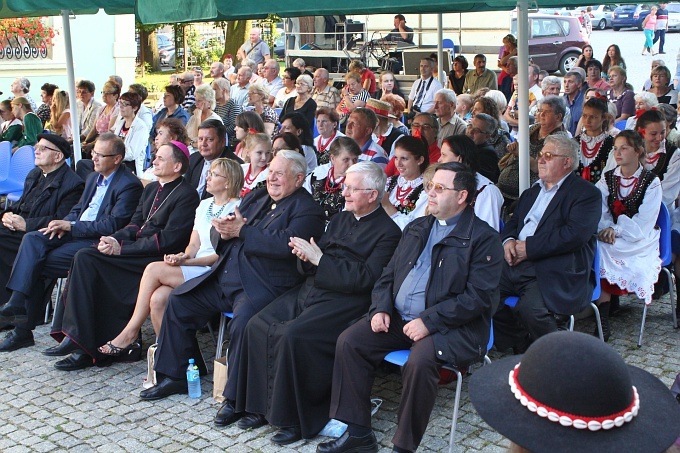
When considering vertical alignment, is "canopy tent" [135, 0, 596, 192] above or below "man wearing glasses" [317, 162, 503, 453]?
above

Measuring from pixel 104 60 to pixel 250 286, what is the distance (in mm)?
13633

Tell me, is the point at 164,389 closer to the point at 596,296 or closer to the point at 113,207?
the point at 113,207

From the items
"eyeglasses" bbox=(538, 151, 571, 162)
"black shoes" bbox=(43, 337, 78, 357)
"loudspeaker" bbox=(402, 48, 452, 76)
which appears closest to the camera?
"eyeglasses" bbox=(538, 151, 571, 162)

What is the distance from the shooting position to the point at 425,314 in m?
4.17

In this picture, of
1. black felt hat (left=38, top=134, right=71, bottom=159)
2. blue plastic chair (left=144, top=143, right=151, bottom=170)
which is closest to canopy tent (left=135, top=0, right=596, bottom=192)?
black felt hat (left=38, top=134, right=71, bottom=159)

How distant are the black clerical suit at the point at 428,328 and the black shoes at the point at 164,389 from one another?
1193 millimetres

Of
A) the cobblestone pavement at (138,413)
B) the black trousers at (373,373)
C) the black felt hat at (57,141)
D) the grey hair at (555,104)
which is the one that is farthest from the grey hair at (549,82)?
the black trousers at (373,373)

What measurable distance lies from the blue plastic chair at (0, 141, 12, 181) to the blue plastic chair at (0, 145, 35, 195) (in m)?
0.04

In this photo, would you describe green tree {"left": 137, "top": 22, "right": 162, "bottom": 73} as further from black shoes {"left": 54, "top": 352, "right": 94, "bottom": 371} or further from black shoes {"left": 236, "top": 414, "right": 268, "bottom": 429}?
black shoes {"left": 236, "top": 414, "right": 268, "bottom": 429}

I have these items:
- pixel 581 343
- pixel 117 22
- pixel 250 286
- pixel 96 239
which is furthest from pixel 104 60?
pixel 581 343

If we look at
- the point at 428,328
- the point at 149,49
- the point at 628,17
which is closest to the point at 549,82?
the point at 428,328

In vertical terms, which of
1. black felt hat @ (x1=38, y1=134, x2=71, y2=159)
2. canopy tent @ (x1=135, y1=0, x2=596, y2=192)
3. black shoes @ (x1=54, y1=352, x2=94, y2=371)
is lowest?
black shoes @ (x1=54, y1=352, x2=94, y2=371)

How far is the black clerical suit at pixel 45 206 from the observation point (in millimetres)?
6555

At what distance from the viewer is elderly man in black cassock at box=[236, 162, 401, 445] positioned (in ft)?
14.5
